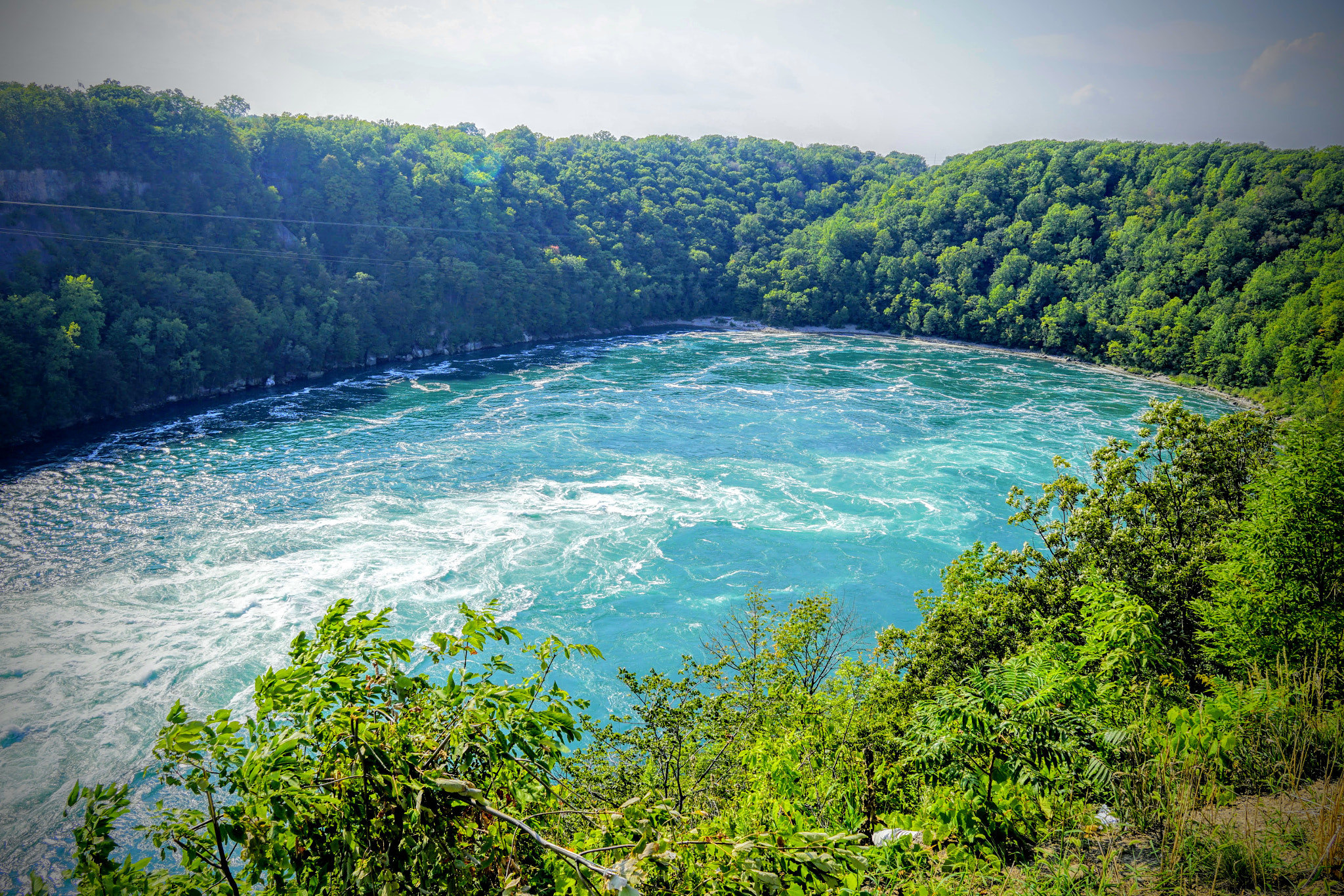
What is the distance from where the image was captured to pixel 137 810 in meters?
17.5

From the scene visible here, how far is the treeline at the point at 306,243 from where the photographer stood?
1874 inches

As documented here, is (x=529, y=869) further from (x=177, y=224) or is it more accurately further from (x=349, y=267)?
(x=349, y=267)

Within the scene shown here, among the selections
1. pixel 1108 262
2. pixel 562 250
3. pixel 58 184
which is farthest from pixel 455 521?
pixel 1108 262

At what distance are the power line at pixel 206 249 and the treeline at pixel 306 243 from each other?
17 cm

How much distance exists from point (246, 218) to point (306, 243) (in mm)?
5554

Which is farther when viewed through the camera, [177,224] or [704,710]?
[177,224]

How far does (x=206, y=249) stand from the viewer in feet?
192

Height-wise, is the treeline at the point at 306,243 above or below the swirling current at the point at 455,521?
above

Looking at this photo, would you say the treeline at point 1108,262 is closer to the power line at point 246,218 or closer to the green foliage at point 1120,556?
the green foliage at point 1120,556

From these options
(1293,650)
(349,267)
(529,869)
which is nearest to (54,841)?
(529,869)

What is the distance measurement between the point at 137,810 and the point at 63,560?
51.8 feet

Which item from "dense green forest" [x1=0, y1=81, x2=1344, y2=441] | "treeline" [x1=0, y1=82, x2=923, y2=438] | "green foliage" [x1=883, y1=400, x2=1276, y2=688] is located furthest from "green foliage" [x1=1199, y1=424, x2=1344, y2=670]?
"treeline" [x1=0, y1=82, x2=923, y2=438]

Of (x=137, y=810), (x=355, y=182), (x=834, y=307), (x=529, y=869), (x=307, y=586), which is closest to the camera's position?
(x=529, y=869)

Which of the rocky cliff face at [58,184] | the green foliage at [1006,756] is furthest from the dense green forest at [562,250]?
the green foliage at [1006,756]
